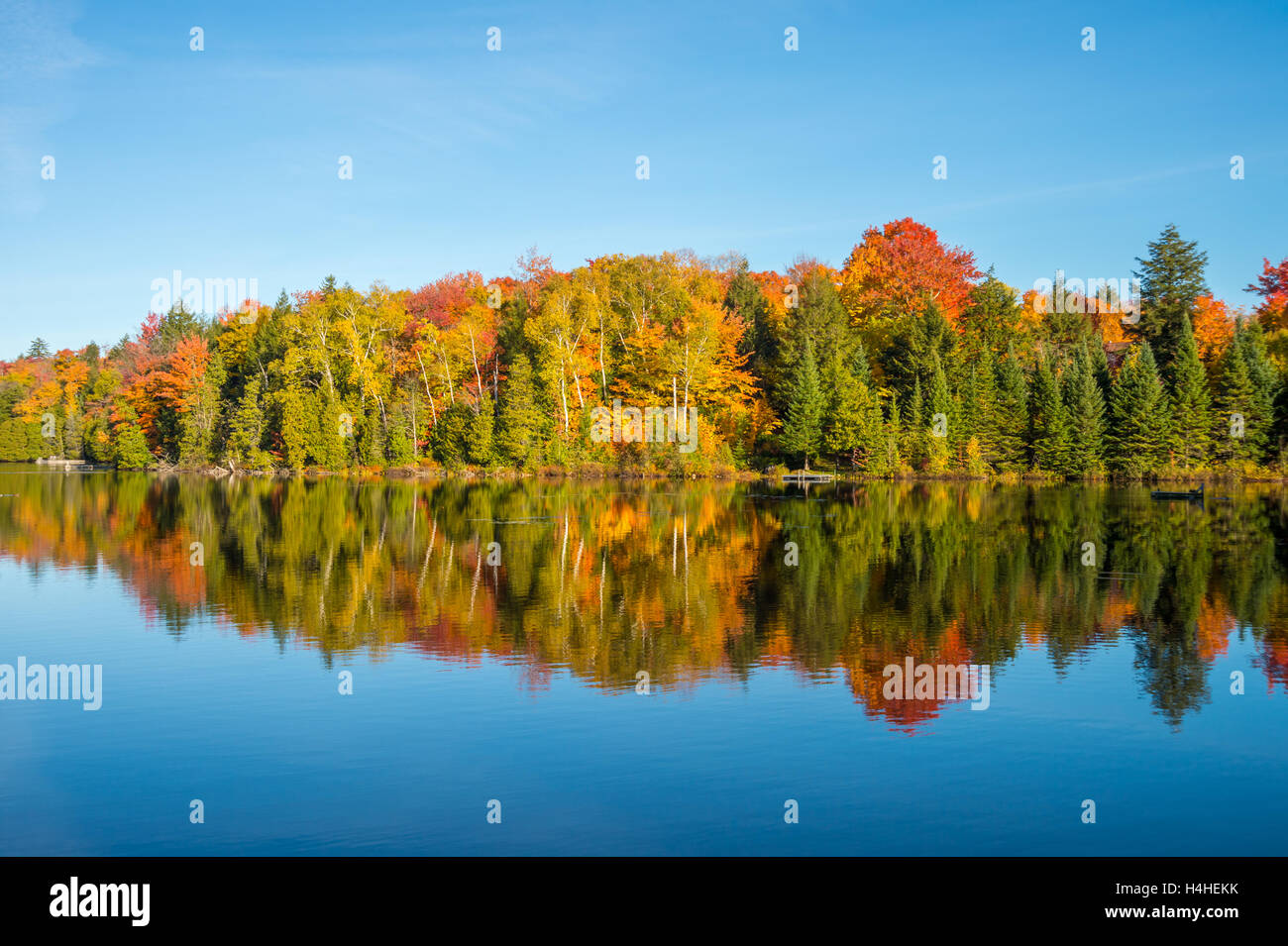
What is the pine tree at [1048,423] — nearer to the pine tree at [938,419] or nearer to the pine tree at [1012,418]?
the pine tree at [1012,418]

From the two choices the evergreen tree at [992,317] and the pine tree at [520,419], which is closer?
the pine tree at [520,419]

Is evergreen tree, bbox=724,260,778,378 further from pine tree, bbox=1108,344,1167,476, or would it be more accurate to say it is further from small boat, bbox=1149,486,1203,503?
small boat, bbox=1149,486,1203,503

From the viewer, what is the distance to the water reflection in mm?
15766

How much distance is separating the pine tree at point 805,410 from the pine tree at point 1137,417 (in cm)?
1903

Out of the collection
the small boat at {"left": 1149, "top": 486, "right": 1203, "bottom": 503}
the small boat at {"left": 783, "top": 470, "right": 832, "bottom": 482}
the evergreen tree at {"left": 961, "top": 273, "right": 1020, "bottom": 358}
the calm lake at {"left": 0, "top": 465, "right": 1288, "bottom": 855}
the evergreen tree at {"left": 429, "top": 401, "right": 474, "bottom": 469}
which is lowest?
the calm lake at {"left": 0, "top": 465, "right": 1288, "bottom": 855}

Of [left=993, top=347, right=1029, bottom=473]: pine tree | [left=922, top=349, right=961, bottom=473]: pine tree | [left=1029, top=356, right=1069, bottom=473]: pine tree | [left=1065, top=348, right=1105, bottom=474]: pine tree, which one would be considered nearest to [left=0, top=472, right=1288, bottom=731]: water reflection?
[left=1065, top=348, right=1105, bottom=474]: pine tree

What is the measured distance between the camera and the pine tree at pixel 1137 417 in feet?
210

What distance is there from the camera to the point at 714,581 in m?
Answer: 22.4

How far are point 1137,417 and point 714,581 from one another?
5171 centimetres

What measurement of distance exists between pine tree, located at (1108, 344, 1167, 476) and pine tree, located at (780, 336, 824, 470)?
19.0 meters

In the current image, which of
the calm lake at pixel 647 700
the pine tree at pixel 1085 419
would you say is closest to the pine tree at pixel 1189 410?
the pine tree at pixel 1085 419

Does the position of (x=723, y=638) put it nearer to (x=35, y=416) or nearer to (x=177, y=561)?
(x=177, y=561)

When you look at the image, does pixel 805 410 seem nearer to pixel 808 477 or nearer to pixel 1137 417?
pixel 808 477
